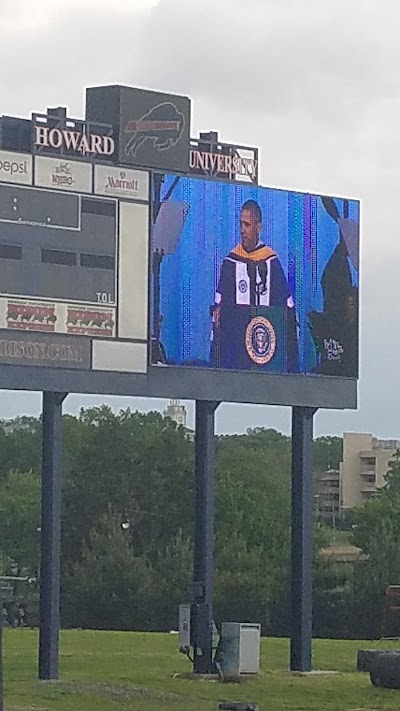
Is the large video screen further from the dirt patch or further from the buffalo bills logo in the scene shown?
the dirt patch

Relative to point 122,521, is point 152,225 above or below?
above

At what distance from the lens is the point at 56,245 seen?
88.5ft

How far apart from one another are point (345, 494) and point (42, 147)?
143m

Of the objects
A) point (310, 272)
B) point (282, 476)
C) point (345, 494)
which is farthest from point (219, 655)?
point (345, 494)

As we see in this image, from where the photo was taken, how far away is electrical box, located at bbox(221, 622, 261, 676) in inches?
1135

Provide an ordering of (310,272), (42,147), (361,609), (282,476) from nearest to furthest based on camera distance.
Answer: (42,147)
(310,272)
(361,609)
(282,476)

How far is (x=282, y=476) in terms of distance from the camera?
92.1 m

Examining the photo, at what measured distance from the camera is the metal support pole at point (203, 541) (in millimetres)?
28938

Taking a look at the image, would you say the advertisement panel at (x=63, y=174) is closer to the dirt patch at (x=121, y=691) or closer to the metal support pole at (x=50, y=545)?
the metal support pole at (x=50, y=545)

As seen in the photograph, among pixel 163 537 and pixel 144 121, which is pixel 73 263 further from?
pixel 163 537

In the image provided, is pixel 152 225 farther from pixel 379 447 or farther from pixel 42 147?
pixel 379 447

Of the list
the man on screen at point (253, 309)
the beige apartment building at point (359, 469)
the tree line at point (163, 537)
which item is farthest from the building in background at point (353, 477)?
the man on screen at point (253, 309)

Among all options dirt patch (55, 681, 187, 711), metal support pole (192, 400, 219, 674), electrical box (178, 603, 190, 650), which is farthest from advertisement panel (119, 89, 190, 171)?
dirt patch (55, 681, 187, 711)

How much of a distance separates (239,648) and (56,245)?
7334 millimetres
